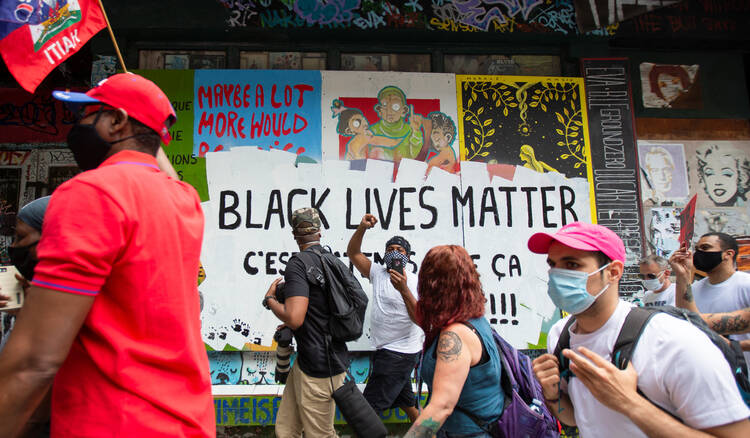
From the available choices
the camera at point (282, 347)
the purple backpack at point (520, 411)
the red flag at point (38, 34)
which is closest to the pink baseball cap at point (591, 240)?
the purple backpack at point (520, 411)

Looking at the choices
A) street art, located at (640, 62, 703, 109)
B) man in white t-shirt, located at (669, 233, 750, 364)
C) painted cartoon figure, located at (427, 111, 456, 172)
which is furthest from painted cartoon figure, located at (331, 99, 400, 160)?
street art, located at (640, 62, 703, 109)

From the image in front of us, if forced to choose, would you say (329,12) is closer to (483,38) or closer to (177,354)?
(483,38)

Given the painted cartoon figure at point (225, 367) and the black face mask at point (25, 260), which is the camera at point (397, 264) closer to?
the painted cartoon figure at point (225, 367)

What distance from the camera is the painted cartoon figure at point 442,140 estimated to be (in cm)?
602

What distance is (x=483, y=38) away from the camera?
6.43 meters

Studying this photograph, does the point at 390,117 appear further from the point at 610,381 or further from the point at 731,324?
the point at 610,381

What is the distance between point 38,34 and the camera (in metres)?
3.60

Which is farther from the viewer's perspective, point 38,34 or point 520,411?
point 38,34

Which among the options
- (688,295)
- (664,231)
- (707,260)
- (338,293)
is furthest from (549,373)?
(664,231)

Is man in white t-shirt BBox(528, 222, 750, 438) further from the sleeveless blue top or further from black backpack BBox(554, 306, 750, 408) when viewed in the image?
the sleeveless blue top

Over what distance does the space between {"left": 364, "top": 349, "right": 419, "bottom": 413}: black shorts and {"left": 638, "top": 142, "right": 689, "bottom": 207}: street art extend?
378cm

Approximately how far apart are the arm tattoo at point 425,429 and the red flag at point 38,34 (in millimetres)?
3290

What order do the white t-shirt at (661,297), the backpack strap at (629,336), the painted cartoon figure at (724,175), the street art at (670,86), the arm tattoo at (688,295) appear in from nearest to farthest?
the backpack strap at (629,336) < the arm tattoo at (688,295) < the white t-shirt at (661,297) < the painted cartoon figure at (724,175) < the street art at (670,86)

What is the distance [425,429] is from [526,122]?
479cm
